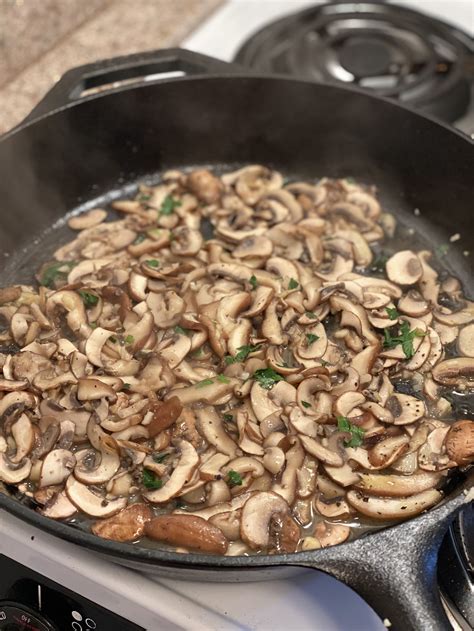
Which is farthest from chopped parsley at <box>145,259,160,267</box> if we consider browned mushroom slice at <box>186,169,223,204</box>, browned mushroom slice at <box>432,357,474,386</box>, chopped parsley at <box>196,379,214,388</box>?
browned mushroom slice at <box>432,357,474,386</box>

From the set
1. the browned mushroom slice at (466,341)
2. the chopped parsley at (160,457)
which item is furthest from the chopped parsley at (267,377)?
the browned mushroom slice at (466,341)

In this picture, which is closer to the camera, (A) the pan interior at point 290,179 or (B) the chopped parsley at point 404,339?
(B) the chopped parsley at point 404,339

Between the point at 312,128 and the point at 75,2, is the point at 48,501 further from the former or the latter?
the point at 75,2

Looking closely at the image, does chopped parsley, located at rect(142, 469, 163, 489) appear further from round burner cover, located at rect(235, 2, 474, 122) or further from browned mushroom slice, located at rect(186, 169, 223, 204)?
round burner cover, located at rect(235, 2, 474, 122)

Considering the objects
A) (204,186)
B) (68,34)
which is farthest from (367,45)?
(68,34)

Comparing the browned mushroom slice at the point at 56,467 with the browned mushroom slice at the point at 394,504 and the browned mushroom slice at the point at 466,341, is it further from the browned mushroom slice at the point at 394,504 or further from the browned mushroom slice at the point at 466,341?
the browned mushroom slice at the point at 466,341

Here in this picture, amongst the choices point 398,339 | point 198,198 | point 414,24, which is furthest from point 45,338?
point 414,24
